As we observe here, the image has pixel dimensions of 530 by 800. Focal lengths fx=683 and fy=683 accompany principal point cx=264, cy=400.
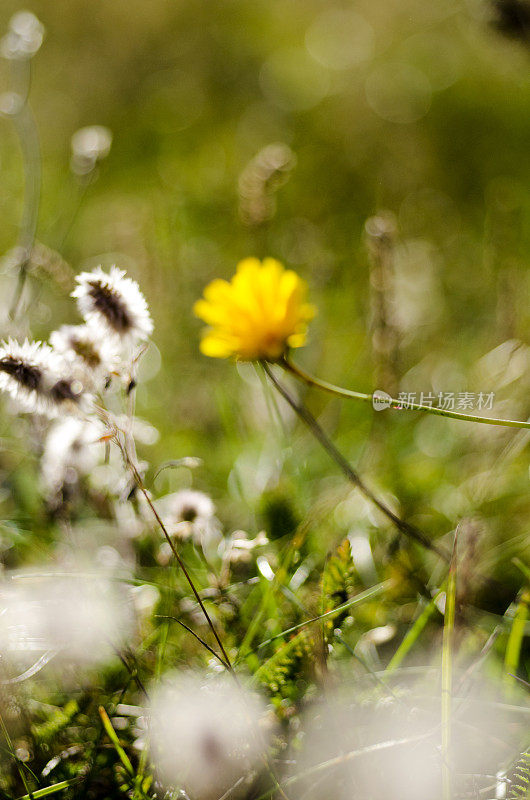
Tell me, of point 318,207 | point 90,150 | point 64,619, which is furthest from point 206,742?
point 318,207

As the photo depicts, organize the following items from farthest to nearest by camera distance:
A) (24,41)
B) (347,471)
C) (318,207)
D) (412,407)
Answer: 1. (318,207)
2. (24,41)
3. (347,471)
4. (412,407)

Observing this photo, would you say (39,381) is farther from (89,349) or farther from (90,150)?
(90,150)

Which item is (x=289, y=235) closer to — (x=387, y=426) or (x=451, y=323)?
(x=451, y=323)

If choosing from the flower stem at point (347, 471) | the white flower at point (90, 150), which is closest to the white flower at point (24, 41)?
the white flower at point (90, 150)

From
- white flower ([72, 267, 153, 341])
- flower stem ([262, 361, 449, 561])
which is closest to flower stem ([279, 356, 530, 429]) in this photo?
flower stem ([262, 361, 449, 561])

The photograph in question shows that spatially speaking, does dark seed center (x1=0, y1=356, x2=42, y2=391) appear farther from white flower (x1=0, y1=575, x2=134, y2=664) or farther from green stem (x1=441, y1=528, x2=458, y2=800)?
green stem (x1=441, y1=528, x2=458, y2=800)

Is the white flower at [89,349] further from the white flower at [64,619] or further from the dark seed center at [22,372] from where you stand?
the white flower at [64,619]
